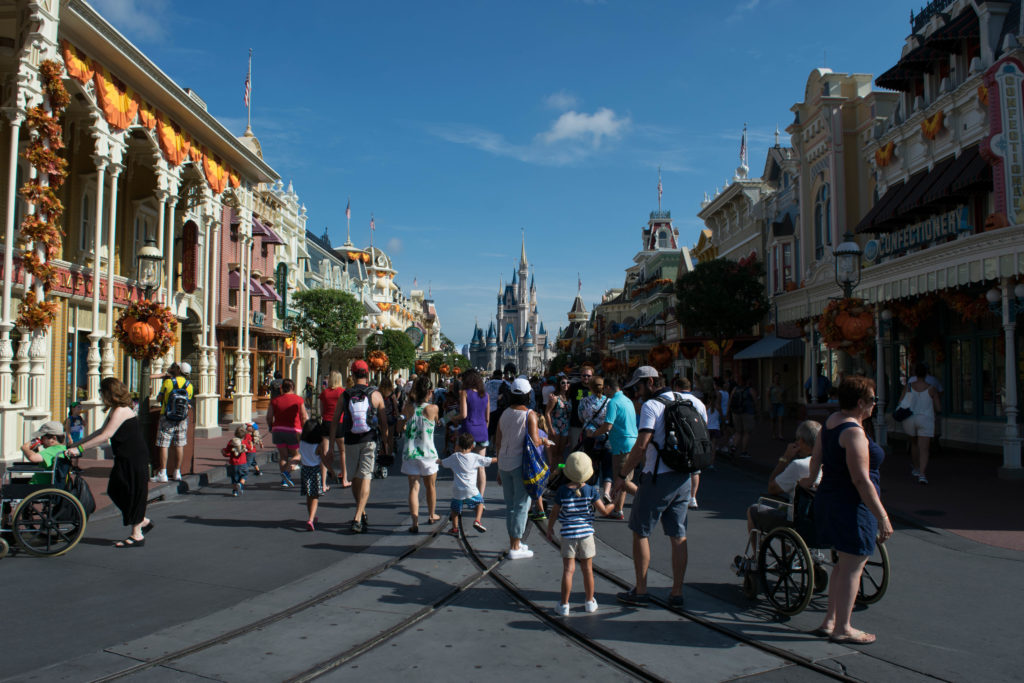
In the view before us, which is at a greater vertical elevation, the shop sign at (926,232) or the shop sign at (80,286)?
the shop sign at (926,232)

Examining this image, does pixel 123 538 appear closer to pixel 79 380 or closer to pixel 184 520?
pixel 184 520

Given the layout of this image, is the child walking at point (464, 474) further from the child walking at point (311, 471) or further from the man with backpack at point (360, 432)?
the child walking at point (311, 471)

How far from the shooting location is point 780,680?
420 centimetres

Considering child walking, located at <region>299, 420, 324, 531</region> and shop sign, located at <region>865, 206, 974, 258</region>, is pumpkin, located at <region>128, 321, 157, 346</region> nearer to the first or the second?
child walking, located at <region>299, 420, 324, 531</region>

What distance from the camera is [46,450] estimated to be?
7594mm

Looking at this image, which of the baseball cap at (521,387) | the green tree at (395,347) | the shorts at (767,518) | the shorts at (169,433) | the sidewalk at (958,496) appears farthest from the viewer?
the green tree at (395,347)

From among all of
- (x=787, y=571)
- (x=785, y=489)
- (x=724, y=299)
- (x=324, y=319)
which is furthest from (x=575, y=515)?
(x=324, y=319)

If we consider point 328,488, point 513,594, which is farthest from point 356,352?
point 513,594

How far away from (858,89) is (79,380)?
23.3 meters

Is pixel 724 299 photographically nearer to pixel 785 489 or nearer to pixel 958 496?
pixel 958 496

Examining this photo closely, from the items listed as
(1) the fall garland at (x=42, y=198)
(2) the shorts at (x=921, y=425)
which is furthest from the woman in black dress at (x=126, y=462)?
(2) the shorts at (x=921, y=425)

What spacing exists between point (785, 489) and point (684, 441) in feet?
3.73

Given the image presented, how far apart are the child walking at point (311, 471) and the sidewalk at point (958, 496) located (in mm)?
6760

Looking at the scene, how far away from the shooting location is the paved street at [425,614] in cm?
440
